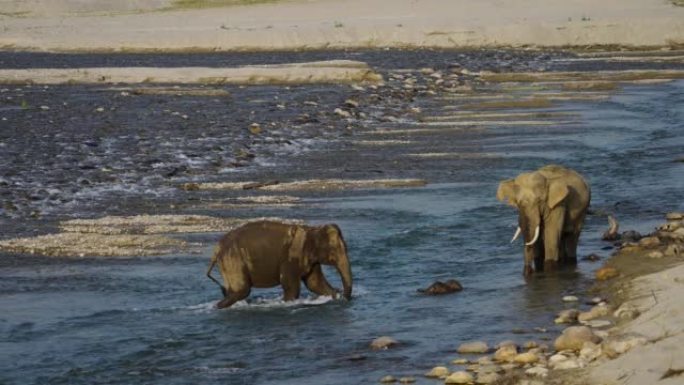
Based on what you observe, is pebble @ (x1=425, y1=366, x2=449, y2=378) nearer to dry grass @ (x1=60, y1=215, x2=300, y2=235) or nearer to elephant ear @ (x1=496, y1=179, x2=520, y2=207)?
elephant ear @ (x1=496, y1=179, x2=520, y2=207)

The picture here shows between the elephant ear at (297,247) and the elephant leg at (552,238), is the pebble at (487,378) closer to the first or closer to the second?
the elephant ear at (297,247)

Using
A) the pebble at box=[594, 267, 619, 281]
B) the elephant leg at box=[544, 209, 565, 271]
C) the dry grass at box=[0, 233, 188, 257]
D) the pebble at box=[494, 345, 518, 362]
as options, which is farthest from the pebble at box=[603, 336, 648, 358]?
the dry grass at box=[0, 233, 188, 257]

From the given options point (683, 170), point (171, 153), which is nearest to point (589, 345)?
point (683, 170)

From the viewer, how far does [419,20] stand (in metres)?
78.6

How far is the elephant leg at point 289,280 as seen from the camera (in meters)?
15.0

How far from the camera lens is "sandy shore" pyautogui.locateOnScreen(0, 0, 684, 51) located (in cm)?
6856

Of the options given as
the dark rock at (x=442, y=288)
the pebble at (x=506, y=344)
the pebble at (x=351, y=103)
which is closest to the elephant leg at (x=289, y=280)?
the dark rock at (x=442, y=288)

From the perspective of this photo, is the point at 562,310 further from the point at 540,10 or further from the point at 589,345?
the point at 540,10

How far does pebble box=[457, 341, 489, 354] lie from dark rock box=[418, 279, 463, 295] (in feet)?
8.84

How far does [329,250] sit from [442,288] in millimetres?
1201

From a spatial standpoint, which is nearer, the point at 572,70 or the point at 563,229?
the point at 563,229

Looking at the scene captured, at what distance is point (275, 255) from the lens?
14984mm

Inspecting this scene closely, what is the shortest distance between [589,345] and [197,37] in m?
62.4

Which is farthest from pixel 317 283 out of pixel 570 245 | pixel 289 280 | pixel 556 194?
pixel 570 245
